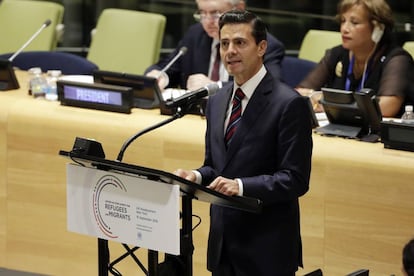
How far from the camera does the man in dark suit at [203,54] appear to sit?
18.8 ft

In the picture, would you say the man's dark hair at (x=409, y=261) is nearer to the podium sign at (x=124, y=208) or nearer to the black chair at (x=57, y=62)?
the podium sign at (x=124, y=208)

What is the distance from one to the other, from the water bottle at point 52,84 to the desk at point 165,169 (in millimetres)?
103

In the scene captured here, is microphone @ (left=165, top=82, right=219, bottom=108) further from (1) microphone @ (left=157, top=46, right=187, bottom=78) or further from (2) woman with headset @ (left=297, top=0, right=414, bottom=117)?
(1) microphone @ (left=157, top=46, right=187, bottom=78)

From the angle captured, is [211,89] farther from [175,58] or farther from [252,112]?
[175,58]

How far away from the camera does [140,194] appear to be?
11.3 feet

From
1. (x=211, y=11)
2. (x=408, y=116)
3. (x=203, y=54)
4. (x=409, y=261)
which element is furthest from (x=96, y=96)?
(x=409, y=261)

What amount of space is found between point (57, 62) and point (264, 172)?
3206 mm

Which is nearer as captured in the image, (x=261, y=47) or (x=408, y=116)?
(x=261, y=47)

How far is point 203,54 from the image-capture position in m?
6.05

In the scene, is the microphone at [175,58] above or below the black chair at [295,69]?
above

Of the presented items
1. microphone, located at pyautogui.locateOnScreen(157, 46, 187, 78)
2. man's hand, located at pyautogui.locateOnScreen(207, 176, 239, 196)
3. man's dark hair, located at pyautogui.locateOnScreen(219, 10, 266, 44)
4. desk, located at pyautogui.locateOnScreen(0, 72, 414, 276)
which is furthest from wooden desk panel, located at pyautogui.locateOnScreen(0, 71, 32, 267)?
man's hand, located at pyautogui.locateOnScreen(207, 176, 239, 196)

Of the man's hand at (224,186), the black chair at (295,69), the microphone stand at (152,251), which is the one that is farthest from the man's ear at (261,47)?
the black chair at (295,69)

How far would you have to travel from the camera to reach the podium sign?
134 inches

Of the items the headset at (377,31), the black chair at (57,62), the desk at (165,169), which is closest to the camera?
the desk at (165,169)
